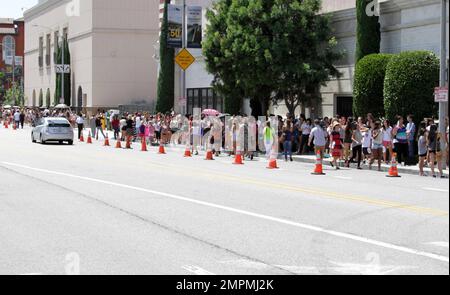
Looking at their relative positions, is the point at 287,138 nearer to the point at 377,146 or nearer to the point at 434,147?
the point at 377,146

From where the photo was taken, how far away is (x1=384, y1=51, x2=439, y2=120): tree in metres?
29.6

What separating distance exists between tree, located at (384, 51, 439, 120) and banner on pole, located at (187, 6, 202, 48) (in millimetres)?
20383

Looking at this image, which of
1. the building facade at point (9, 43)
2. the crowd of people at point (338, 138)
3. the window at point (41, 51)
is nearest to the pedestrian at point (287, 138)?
the crowd of people at point (338, 138)

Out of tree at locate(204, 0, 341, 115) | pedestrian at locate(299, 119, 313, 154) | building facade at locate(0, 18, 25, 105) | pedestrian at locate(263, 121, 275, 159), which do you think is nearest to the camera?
pedestrian at locate(263, 121, 275, 159)

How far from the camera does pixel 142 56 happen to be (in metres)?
82.9

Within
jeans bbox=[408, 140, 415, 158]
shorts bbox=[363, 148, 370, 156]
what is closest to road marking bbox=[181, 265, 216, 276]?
shorts bbox=[363, 148, 370, 156]

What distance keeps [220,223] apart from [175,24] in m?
36.4

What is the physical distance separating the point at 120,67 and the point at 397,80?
54706 millimetres

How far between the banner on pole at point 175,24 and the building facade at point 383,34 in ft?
18.1

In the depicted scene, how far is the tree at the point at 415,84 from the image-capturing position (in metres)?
29.6

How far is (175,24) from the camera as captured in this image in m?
48.7

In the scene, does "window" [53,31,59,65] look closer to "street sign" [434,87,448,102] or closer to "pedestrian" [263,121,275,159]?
"pedestrian" [263,121,275,159]

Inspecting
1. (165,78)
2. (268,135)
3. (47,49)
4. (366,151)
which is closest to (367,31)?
(268,135)

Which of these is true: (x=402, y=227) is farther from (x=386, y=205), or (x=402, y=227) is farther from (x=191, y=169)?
(x=191, y=169)
